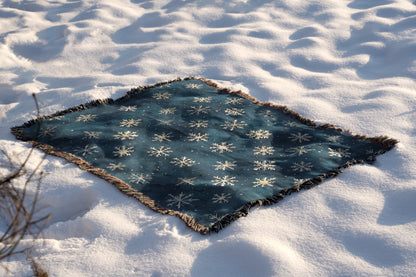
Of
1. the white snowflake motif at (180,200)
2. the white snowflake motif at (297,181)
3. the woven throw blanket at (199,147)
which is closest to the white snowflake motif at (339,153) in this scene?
the woven throw blanket at (199,147)

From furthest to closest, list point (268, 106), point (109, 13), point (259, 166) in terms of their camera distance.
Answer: point (109, 13)
point (268, 106)
point (259, 166)

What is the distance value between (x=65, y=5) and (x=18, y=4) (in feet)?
1.14

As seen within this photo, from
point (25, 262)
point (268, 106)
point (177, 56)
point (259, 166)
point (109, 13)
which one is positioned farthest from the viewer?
point (109, 13)

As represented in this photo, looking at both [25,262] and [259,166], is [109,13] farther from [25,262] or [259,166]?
[25,262]

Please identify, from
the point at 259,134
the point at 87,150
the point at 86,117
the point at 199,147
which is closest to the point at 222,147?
the point at 199,147

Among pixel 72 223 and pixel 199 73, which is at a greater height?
pixel 72 223

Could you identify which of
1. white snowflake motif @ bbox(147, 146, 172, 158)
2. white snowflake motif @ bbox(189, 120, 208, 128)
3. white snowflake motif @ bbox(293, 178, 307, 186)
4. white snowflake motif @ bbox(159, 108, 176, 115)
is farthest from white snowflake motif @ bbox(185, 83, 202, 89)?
white snowflake motif @ bbox(293, 178, 307, 186)

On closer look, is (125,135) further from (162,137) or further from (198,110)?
(198,110)

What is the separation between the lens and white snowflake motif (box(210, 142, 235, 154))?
1.97m

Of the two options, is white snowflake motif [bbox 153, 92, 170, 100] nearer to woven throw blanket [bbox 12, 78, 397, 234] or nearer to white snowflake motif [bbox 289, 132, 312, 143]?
woven throw blanket [bbox 12, 78, 397, 234]

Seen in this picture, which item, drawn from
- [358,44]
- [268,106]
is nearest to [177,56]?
[268,106]

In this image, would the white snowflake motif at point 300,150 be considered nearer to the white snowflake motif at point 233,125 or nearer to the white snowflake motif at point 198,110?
the white snowflake motif at point 233,125

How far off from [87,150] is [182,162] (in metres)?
0.39

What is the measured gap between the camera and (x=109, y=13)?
11.4ft
